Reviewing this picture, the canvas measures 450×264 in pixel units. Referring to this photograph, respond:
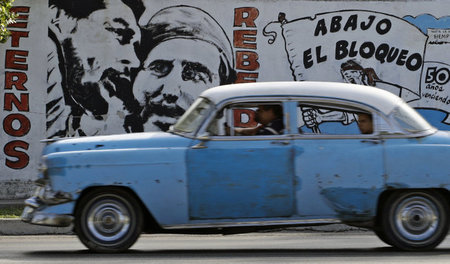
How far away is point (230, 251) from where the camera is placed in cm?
962

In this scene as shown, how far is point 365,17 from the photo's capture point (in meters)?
18.7

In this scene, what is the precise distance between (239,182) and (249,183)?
93mm

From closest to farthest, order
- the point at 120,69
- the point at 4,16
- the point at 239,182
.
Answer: the point at 239,182 < the point at 4,16 < the point at 120,69

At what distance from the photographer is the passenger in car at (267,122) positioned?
31.1 feet

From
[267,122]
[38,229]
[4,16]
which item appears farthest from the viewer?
[4,16]

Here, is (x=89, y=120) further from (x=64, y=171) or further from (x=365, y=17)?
(x=64, y=171)

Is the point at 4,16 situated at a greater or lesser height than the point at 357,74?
greater

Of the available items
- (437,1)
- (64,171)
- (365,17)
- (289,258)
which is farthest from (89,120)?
(289,258)

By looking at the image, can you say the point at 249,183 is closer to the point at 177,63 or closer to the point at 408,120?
the point at 408,120

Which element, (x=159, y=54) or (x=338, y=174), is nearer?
(x=338, y=174)

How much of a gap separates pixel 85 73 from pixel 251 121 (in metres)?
9.40

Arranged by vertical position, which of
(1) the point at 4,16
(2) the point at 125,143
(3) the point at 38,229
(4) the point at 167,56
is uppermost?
(1) the point at 4,16

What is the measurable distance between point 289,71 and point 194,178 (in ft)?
31.5

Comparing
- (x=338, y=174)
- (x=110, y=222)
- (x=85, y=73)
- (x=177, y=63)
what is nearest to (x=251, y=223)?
(x=338, y=174)
